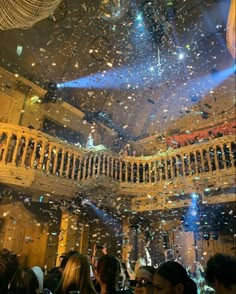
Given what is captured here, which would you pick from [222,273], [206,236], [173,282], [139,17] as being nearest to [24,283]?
[173,282]

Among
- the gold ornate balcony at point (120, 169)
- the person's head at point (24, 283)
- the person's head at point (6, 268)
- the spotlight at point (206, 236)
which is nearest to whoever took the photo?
the person's head at point (24, 283)

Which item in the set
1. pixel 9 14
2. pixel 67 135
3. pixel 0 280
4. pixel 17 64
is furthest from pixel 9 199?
pixel 0 280

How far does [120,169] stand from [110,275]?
5.69 metres

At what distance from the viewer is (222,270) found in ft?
5.16

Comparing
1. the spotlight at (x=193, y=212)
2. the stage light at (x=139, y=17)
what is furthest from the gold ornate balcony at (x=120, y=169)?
the stage light at (x=139, y=17)

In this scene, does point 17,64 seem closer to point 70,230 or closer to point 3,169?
point 3,169

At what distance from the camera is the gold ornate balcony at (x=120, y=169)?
6434 millimetres

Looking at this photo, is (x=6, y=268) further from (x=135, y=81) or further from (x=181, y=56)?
(x=135, y=81)

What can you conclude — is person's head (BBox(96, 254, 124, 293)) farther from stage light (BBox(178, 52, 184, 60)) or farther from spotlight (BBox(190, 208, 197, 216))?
stage light (BBox(178, 52, 184, 60))

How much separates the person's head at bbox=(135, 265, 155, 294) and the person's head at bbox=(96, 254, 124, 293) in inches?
6.2

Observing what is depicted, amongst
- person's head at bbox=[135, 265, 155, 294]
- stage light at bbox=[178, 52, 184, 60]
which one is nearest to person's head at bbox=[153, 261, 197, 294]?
person's head at bbox=[135, 265, 155, 294]

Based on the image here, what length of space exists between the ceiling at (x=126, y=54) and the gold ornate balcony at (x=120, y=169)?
10.1 ft

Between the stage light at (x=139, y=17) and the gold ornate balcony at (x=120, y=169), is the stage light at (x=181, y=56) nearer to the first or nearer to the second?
the stage light at (x=139, y=17)

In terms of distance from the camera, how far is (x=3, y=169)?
6.05 metres
